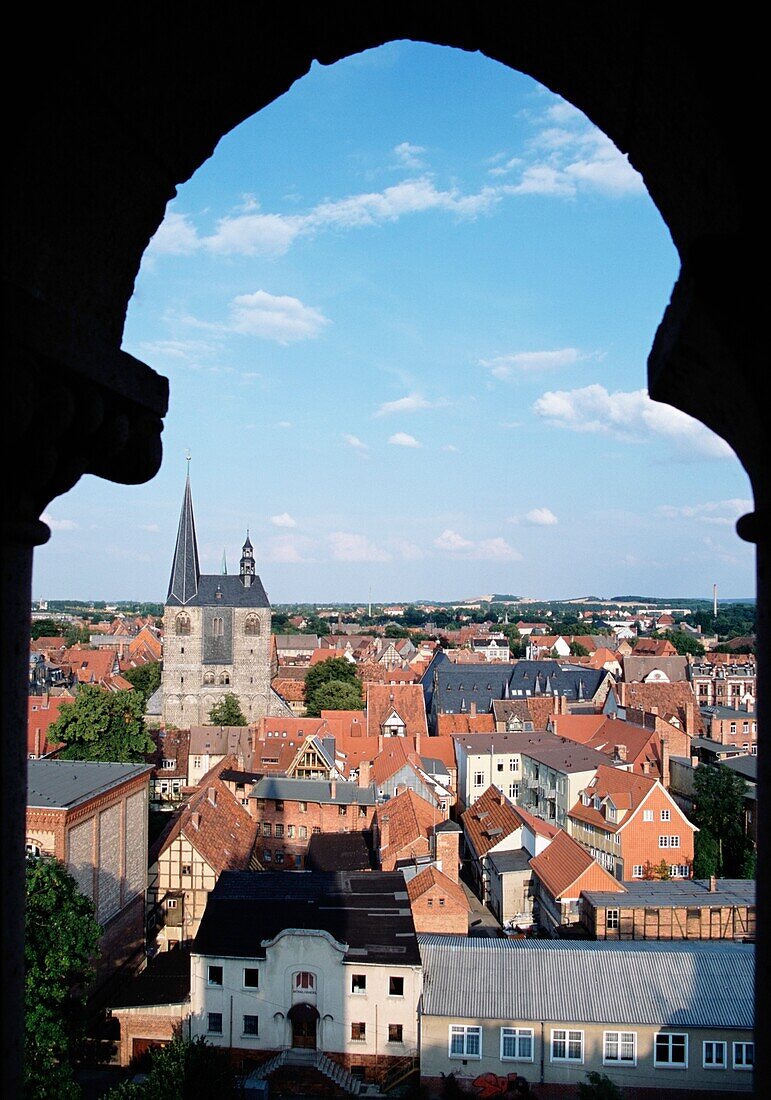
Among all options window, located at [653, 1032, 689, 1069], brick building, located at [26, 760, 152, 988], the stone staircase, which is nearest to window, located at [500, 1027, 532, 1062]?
window, located at [653, 1032, 689, 1069]

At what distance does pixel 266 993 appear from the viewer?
18609 millimetres

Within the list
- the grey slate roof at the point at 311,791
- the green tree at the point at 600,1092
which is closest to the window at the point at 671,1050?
the green tree at the point at 600,1092

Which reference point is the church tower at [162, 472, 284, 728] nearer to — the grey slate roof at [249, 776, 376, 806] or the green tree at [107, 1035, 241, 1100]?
the grey slate roof at [249, 776, 376, 806]

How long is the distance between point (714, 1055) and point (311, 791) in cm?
1880

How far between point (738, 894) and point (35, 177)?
90.4ft

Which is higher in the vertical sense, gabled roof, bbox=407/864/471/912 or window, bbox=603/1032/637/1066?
gabled roof, bbox=407/864/471/912

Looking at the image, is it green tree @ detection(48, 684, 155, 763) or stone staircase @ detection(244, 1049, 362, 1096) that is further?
green tree @ detection(48, 684, 155, 763)

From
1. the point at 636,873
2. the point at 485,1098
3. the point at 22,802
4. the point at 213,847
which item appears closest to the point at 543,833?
the point at 636,873

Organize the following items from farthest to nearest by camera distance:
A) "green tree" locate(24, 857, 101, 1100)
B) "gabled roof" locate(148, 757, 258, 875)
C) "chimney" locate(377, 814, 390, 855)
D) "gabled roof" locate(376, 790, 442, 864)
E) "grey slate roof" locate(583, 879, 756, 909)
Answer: "chimney" locate(377, 814, 390, 855) → "gabled roof" locate(376, 790, 442, 864) → "gabled roof" locate(148, 757, 258, 875) → "grey slate roof" locate(583, 879, 756, 909) → "green tree" locate(24, 857, 101, 1100)

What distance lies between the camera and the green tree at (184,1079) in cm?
1405

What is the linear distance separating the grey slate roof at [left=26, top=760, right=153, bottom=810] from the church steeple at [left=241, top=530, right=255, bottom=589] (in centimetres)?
3914

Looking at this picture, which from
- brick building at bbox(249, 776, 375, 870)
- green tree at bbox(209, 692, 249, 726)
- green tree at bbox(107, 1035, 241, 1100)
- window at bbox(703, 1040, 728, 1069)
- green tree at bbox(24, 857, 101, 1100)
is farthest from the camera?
green tree at bbox(209, 692, 249, 726)

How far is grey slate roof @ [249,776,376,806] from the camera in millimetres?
33406

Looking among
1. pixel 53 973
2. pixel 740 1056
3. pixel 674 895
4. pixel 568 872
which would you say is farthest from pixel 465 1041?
pixel 674 895
